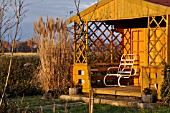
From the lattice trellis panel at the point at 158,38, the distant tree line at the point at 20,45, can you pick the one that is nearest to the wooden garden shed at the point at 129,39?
the lattice trellis panel at the point at 158,38

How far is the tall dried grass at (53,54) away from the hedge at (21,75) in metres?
0.77

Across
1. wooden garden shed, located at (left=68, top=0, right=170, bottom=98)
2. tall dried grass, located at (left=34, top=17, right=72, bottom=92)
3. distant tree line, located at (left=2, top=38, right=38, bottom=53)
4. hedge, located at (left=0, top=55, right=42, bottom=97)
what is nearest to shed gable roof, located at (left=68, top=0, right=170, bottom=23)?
wooden garden shed, located at (left=68, top=0, right=170, bottom=98)

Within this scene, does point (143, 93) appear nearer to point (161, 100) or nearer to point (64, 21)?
point (161, 100)

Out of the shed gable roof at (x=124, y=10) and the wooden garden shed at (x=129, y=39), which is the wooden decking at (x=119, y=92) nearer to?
the wooden garden shed at (x=129, y=39)

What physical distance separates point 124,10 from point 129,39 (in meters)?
2.60

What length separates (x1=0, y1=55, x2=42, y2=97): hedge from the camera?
15.5m

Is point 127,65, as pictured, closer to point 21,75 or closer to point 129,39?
point 129,39

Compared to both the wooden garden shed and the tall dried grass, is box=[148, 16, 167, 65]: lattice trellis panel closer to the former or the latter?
the wooden garden shed

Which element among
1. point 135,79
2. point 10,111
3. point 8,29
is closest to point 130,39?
point 135,79

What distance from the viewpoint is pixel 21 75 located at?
16.9 meters

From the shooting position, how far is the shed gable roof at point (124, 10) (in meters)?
12.2

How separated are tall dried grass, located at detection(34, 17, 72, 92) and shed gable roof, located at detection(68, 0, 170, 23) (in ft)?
2.53

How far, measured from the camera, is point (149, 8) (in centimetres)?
1238

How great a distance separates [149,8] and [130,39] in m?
3.35
